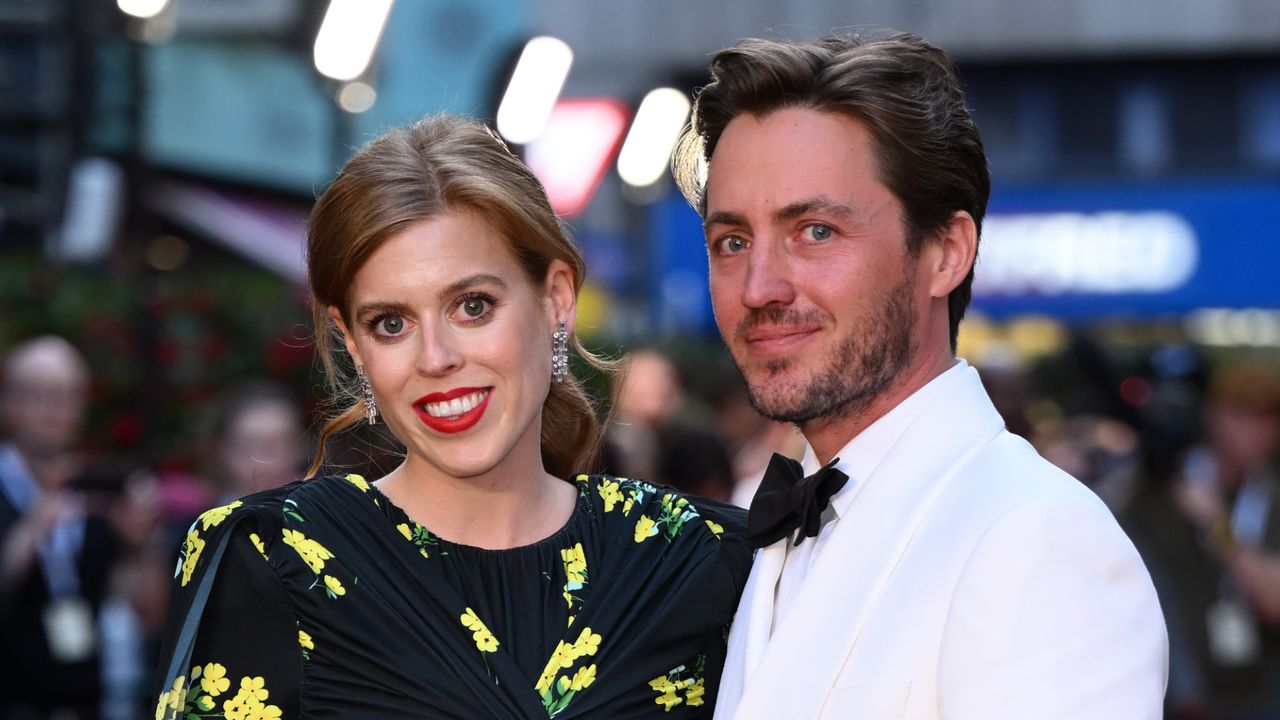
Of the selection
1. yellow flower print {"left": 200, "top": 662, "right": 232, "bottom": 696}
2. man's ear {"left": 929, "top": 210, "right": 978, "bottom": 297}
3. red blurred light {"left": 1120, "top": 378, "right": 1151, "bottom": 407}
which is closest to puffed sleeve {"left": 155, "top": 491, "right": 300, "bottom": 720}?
yellow flower print {"left": 200, "top": 662, "right": 232, "bottom": 696}

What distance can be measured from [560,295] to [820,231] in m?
0.66

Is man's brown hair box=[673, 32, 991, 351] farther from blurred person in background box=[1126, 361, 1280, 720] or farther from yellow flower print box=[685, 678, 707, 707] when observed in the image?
blurred person in background box=[1126, 361, 1280, 720]

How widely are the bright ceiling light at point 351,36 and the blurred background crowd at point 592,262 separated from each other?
2 cm

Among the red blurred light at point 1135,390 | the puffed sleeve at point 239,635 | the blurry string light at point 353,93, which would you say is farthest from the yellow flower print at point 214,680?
the blurry string light at point 353,93

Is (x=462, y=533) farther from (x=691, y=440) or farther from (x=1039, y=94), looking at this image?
(x=1039, y=94)

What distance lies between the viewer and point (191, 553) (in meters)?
2.82

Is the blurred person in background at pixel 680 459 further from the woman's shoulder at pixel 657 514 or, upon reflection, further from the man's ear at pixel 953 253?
the man's ear at pixel 953 253

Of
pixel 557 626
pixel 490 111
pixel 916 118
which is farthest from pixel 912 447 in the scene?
pixel 490 111

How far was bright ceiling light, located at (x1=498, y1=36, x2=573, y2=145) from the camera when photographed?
30.1 feet

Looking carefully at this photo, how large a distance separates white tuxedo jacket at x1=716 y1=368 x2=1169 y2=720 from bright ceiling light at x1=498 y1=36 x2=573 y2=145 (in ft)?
21.7

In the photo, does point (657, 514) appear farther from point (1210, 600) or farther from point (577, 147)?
point (577, 147)

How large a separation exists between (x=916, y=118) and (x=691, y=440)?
147 inches

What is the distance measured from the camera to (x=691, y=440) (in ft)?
21.1

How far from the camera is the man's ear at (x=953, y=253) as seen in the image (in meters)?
2.83
